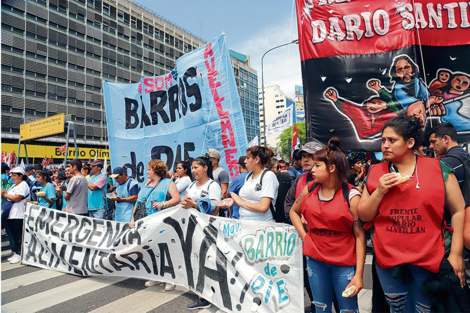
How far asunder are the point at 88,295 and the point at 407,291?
3704 mm

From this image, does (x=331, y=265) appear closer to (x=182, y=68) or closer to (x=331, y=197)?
(x=331, y=197)

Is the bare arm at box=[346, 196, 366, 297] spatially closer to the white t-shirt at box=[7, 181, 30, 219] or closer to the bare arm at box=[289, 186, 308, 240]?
the bare arm at box=[289, 186, 308, 240]

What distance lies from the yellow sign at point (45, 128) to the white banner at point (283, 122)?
11.1m

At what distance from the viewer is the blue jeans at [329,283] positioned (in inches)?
88.6

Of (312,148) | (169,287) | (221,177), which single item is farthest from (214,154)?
(312,148)

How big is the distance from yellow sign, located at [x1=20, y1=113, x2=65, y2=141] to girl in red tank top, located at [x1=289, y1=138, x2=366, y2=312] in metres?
16.9

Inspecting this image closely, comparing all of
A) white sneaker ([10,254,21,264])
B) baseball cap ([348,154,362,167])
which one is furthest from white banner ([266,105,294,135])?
white sneaker ([10,254,21,264])

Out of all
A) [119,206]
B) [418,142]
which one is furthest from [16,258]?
[418,142]

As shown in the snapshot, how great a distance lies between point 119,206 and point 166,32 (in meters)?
54.6

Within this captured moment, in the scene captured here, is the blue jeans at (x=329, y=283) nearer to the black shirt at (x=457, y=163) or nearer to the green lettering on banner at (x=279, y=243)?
the green lettering on banner at (x=279, y=243)

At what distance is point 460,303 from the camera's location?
1.88 metres

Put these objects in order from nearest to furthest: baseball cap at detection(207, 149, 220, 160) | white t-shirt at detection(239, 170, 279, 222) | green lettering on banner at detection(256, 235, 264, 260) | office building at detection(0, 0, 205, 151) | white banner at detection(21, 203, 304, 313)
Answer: white banner at detection(21, 203, 304, 313), green lettering on banner at detection(256, 235, 264, 260), white t-shirt at detection(239, 170, 279, 222), baseball cap at detection(207, 149, 220, 160), office building at detection(0, 0, 205, 151)

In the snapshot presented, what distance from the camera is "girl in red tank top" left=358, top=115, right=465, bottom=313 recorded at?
1.92 meters

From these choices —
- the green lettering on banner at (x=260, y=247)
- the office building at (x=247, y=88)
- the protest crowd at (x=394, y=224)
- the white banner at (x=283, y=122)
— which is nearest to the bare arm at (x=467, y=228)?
the protest crowd at (x=394, y=224)
